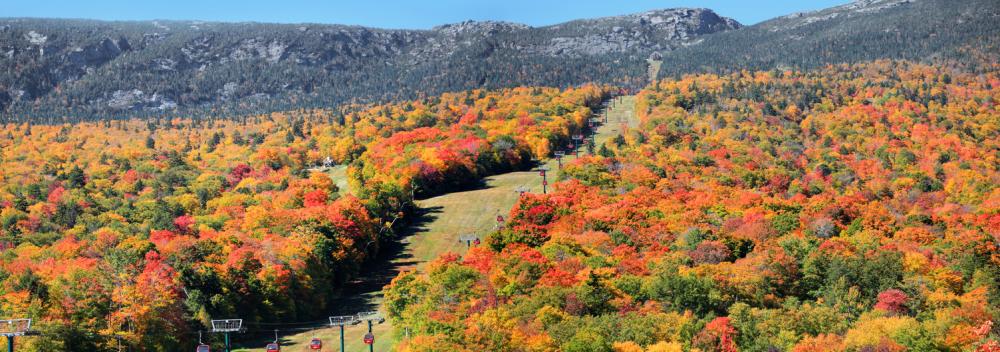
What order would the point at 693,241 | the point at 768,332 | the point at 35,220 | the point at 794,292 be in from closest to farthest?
1. the point at 768,332
2. the point at 794,292
3. the point at 693,241
4. the point at 35,220

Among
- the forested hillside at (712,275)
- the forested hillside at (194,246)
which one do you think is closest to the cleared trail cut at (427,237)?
the forested hillside at (194,246)

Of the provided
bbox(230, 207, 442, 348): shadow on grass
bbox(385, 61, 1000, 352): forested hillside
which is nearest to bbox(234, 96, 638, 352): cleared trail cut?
bbox(230, 207, 442, 348): shadow on grass

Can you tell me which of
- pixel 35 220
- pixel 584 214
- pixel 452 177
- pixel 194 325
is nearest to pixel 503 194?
pixel 452 177

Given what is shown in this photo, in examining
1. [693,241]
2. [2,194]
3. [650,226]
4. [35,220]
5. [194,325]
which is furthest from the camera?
[2,194]

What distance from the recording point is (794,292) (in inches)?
4306

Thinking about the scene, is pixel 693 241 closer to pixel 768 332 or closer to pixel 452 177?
pixel 768 332

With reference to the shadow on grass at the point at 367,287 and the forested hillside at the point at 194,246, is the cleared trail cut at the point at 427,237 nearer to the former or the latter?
the shadow on grass at the point at 367,287

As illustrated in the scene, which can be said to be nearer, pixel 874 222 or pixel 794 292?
pixel 794 292

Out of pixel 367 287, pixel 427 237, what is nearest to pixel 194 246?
pixel 367 287

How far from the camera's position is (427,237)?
156 meters

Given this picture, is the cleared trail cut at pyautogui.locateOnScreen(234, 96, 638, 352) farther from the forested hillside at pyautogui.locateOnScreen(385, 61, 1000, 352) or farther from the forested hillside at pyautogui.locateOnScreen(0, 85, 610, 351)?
the forested hillside at pyautogui.locateOnScreen(385, 61, 1000, 352)

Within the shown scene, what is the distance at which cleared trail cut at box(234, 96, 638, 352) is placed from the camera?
353ft

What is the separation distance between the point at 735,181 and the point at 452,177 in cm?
4405

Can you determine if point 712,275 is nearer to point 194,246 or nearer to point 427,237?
point 194,246
